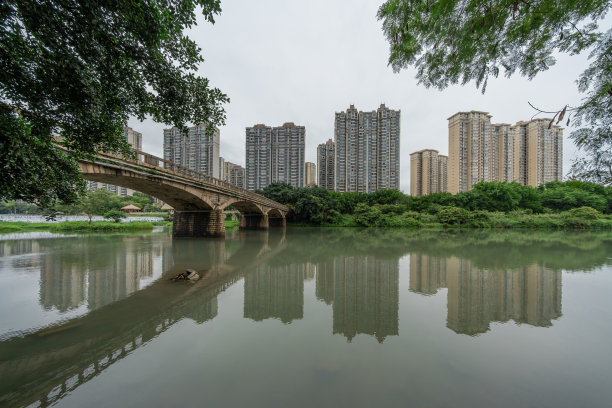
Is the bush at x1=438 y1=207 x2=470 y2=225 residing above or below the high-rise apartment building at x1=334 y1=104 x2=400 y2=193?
below

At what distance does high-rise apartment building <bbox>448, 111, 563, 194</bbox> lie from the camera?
4688 cm

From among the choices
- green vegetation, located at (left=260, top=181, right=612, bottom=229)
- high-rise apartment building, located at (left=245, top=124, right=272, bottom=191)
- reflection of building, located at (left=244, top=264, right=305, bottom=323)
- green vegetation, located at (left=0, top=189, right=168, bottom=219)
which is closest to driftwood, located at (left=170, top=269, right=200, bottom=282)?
reflection of building, located at (left=244, top=264, right=305, bottom=323)

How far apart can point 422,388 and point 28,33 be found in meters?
6.67

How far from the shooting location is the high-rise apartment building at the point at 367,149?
169ft

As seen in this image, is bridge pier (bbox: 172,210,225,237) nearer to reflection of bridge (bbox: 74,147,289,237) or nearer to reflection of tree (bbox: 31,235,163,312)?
reflection of bridge (bbox: 74,147,289,237)

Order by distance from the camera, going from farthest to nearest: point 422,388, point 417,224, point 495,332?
point 417,224, point 495,332, point 422,388

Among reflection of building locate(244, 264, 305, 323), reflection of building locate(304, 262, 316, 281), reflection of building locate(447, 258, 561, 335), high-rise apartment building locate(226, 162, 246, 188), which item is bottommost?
reflection of building locate(304, 262, 316, 281)

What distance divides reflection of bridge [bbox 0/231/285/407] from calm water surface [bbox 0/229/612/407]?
0.02 meters

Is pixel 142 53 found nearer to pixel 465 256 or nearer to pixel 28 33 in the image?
pixel 28 33

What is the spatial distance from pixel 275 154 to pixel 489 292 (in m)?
53.6

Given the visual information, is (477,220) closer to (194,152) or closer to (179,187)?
(179,187)

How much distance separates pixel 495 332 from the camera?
3.72 meters

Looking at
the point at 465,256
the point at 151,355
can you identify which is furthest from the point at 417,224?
the point at 151,355

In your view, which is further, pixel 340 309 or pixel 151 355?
pixel 340 309
